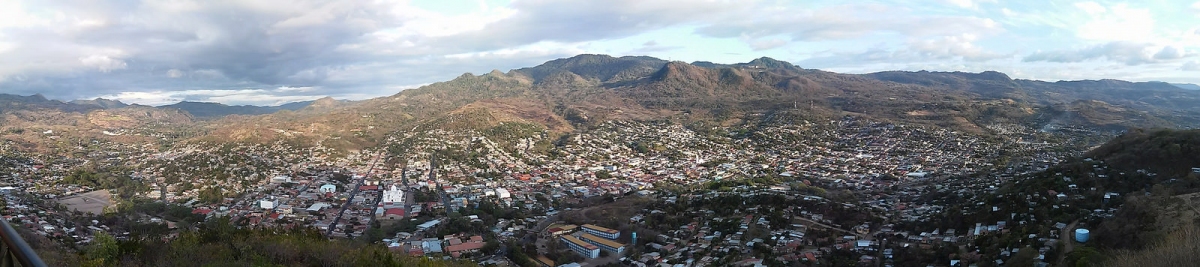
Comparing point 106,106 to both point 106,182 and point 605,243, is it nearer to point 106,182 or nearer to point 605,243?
point 106,182

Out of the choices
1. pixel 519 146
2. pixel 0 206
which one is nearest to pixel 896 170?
pixel 519 146

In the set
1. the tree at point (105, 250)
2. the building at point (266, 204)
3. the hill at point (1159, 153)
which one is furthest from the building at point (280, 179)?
the hill at point (1159, 153)

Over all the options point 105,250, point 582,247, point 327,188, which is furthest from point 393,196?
point 105,250

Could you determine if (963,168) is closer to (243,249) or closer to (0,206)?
(243,249)

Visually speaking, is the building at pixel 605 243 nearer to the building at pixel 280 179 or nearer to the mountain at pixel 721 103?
the building at pixel 280 179

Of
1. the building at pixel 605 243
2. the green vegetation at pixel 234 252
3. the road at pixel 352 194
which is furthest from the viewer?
the road at pixel 352 194

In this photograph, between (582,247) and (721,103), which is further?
(721,103)

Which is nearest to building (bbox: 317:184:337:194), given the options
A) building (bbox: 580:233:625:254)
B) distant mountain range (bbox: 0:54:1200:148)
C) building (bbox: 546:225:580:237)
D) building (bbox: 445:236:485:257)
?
building (bbox: 445:236:485:257)

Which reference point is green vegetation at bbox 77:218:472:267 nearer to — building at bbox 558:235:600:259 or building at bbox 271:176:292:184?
building at bbox 558:235:600:259

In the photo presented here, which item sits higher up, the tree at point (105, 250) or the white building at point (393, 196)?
the tree at point (105, 250)
